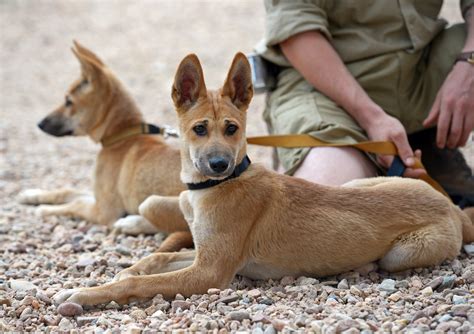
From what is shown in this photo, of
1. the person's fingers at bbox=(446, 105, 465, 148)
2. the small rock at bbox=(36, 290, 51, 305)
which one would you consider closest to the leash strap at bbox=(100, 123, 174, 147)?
the person's fingers at bbox=(446, 105, 465, 148)

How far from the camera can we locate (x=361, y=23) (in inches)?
230

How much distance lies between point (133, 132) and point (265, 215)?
2.56 meters

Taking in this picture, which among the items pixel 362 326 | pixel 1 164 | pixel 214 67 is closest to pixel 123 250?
pixel 362 326

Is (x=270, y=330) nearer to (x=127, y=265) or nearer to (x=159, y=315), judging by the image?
(x=159, y=315)

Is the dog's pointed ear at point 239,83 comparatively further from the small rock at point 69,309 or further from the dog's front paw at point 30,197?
the dog's front paw at point 30,197

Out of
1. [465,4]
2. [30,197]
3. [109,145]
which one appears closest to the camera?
[465,4]

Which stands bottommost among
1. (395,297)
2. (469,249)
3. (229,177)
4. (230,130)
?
(469,249)

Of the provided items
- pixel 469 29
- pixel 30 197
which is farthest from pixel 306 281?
pixel 30 197

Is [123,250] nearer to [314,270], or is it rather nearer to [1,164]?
[314,270]

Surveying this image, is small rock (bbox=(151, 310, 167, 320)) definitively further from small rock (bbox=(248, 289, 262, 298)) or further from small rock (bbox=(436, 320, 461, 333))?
small rock (bbox=(436, 320, 461, 333))

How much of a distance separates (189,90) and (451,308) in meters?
1.93

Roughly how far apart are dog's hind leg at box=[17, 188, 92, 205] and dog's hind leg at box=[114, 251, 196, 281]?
9.05ft

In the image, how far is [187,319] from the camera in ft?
11.9

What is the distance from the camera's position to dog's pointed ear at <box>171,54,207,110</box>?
432 cm
